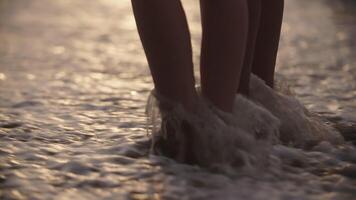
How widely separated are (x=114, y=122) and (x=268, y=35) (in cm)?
51

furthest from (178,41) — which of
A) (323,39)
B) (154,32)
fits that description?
(323,39)

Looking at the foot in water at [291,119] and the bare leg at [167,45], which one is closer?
the bare leg at [167,45]

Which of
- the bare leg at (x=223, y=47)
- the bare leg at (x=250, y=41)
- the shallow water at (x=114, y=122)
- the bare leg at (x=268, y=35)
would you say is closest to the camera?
the shallow water at (x=114, y=122)

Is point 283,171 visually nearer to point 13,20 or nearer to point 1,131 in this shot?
→ point 1,131

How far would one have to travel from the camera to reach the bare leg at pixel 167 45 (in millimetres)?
1411

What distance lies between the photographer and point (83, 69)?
2.79m

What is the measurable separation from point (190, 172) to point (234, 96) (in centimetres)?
22

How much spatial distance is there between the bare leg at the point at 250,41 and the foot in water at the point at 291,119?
4 centimetres

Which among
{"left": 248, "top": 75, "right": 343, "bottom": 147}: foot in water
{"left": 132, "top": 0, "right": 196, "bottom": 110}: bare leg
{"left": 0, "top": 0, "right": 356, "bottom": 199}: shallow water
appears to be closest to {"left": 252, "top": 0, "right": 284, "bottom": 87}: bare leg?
{"left": 248, "top": 75, "right": 343, "bottom": 147}: foot in water

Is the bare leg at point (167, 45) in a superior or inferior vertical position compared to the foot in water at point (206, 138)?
superior

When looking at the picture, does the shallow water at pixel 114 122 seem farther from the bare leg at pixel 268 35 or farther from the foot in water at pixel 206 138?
the bare leg at pixel 268 35

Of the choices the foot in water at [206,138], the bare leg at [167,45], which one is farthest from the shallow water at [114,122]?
the bare leg at [167,45]

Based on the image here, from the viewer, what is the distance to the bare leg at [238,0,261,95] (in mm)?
1642

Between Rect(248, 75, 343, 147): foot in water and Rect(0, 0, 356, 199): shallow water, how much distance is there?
57mm
